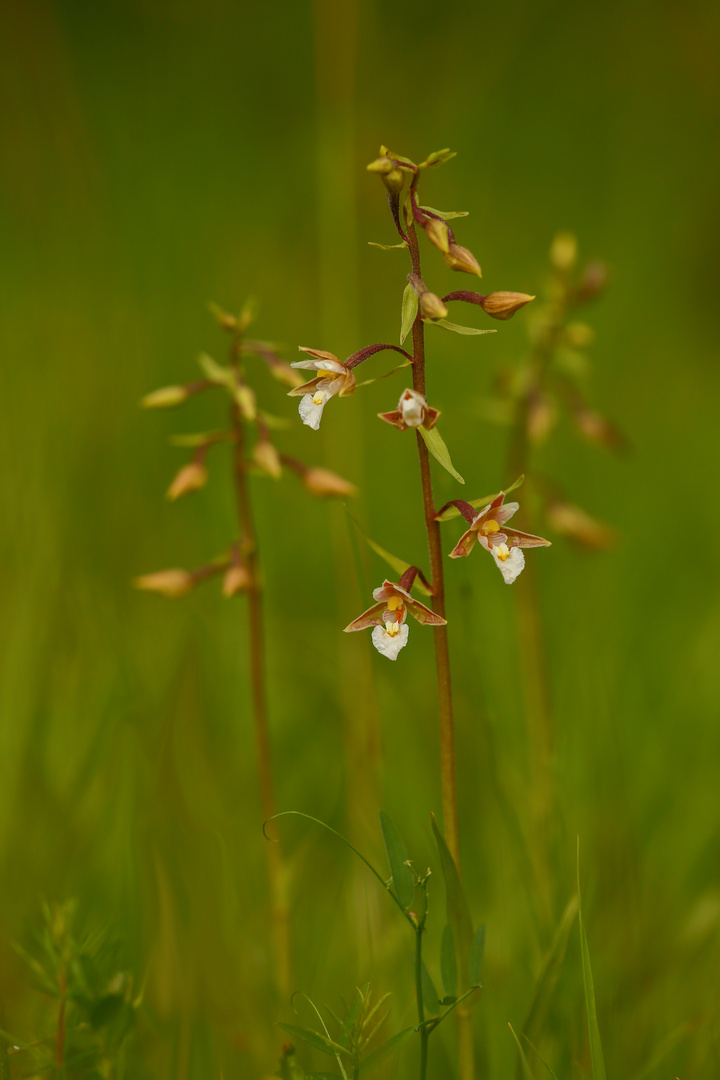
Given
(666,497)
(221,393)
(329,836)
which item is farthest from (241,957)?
(221,393)

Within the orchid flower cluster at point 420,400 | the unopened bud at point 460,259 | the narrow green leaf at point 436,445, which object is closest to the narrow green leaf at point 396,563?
the orchid flower cluster at point 420,400

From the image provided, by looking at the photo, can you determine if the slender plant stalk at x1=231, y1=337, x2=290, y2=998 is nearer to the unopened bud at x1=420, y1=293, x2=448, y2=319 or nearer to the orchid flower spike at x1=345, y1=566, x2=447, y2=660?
the orchid flower spike at x1=345, y1=566, x2=447, y2=660

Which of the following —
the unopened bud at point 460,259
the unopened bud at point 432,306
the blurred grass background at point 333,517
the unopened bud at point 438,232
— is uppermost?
the unopened bud at point 438,232

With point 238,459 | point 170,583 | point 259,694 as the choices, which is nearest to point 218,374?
point 238,459

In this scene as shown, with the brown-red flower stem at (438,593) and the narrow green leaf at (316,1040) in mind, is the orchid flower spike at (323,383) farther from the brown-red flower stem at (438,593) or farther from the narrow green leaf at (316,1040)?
the narrow green leaf at (316,1040)

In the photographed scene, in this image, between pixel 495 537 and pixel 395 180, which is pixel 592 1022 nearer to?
pixel 495 537

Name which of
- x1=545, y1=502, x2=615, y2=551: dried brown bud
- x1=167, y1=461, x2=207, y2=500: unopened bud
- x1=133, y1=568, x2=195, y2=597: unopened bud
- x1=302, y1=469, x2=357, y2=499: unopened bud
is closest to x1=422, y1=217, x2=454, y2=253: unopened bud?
x1=302, y1=469, x2=357, y2=499: unopened bud

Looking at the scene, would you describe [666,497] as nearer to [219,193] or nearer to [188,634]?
[188,634]
